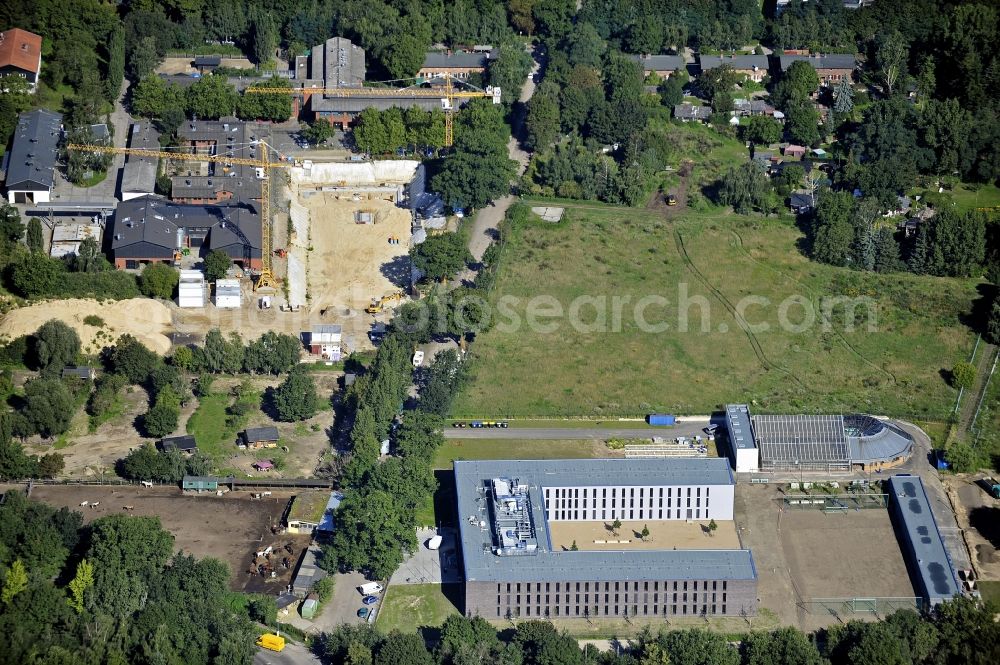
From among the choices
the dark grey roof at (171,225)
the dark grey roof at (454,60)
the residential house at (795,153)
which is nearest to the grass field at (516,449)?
the dark grey roof at (171,225)

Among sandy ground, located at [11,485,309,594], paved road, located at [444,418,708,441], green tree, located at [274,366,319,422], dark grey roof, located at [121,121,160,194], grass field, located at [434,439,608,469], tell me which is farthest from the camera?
dark grey roof, located at [121,121,160,194]

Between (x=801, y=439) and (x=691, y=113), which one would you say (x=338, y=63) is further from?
(x=801, y=439)

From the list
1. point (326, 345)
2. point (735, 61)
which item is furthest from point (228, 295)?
point (735, 61)

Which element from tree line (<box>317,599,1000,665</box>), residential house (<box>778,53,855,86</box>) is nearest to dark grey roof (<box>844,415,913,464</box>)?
tree line (<box>317,599,1000,665</box>)

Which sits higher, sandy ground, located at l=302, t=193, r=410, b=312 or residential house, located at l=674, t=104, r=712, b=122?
residential house, located at l=674, t=104, r=712, b=122

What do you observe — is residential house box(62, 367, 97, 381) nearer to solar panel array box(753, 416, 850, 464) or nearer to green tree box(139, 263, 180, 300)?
green tree box(139, 263, 180, 300)

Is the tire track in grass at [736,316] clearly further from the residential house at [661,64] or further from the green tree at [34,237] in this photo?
the green tree at [34,237]
